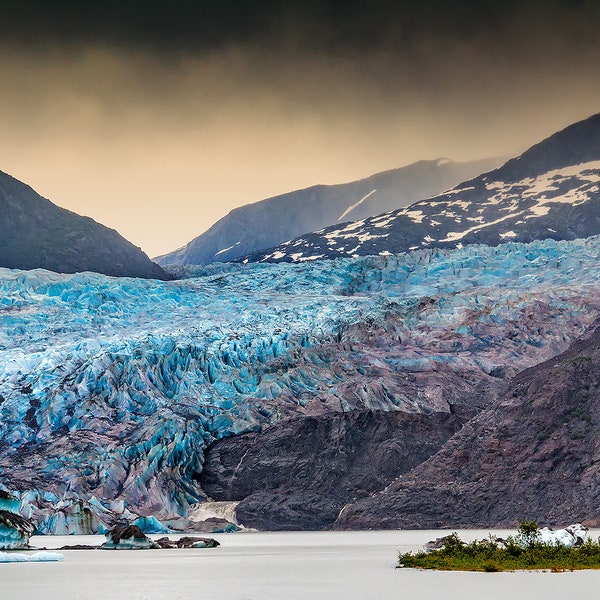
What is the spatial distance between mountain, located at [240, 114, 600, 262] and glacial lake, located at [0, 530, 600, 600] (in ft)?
335

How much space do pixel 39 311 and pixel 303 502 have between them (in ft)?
108

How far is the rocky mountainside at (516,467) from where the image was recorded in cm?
6328

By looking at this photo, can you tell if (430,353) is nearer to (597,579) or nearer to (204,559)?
(204,559)

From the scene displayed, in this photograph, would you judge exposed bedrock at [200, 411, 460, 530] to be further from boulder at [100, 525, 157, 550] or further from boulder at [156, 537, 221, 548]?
boulder at [100, 525, 157, 550]

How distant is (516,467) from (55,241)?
80.2 meters

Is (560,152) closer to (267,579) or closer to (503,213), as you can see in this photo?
(503,213)

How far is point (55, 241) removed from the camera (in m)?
132

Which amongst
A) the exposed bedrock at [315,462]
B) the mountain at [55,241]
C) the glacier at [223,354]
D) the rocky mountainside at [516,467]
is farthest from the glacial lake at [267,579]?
the mountain at [55,241]

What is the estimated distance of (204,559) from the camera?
44375 mm

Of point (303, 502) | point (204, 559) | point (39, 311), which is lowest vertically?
point (303, 502)

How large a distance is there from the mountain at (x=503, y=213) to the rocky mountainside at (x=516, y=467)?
3007 inches

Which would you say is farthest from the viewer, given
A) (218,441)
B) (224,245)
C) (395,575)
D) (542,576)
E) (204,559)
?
(224,245)

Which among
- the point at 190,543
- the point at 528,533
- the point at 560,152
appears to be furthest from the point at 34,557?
the point at 560,152

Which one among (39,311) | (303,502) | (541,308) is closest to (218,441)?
(303,502)
